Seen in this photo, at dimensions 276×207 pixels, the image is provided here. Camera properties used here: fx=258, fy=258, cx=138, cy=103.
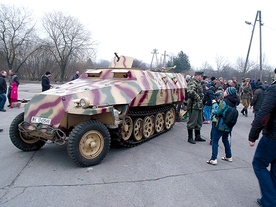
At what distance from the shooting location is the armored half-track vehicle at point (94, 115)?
4.86 metres

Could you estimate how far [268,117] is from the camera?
323cm

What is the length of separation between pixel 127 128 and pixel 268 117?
373 cm

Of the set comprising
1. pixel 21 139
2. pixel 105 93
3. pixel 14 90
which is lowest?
pixel 21 139

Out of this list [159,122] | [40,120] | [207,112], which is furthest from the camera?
[207,112]

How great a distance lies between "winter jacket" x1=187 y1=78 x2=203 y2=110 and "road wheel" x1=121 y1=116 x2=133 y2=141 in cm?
185

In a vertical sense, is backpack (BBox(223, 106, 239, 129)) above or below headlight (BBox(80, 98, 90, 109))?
below

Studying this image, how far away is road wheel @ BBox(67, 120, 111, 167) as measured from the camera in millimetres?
4676

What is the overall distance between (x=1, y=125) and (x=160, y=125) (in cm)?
513

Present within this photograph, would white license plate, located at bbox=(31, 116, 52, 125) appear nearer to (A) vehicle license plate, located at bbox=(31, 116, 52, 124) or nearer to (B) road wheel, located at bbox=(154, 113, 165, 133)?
(A) vehicle license plate, located at bbox=(31, 116, 52, 124)

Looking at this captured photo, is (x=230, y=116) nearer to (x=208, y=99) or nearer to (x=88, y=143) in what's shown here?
(x=88, y=143)

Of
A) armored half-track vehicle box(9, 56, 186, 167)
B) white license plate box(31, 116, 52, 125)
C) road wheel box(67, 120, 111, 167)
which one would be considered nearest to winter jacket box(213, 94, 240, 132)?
armored half-track vehicle box(9, 56, 186, 167)

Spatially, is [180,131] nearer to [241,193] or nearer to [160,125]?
[160,125]

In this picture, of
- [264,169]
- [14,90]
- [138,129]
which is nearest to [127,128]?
[138,129]

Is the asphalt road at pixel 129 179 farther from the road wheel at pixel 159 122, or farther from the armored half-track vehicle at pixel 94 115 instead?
the road wheel at pixel 159 122
